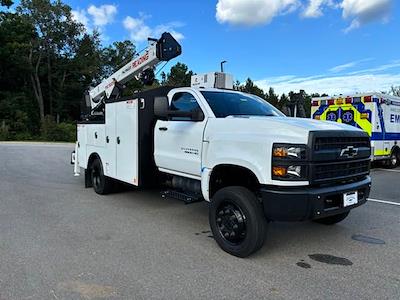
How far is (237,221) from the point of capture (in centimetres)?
487

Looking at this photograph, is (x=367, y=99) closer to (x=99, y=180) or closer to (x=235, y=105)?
(x=235, y=105)

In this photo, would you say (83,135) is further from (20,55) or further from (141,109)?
(20,55)

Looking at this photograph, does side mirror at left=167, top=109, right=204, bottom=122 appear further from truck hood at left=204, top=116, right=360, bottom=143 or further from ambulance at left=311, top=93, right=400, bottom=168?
ambulance at left=311, top=93, right=400, bottom=168

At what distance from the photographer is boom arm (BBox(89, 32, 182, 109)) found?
26.6ft

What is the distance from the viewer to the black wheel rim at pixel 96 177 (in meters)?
8.58

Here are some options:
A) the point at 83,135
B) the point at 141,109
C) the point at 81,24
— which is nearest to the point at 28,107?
the point at 81,24

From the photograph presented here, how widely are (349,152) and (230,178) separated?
5.01ft

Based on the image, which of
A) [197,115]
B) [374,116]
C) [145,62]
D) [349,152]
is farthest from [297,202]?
[374,116]

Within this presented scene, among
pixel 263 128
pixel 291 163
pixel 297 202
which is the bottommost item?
pixel 297 202

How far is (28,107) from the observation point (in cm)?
4812

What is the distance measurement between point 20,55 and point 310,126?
50681 mm

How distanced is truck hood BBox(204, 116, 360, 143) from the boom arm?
3.16 metres

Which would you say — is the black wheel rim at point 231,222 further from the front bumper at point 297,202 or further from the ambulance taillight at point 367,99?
the ambulance taillight at point 367,99

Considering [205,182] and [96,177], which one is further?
[96,177]
